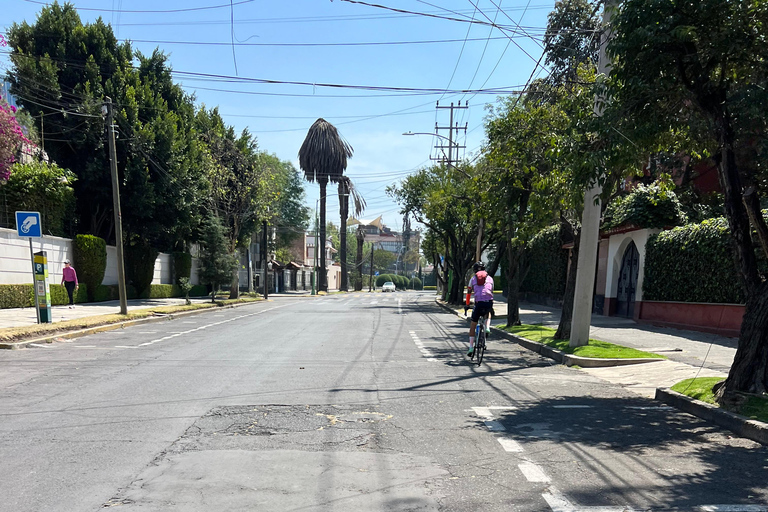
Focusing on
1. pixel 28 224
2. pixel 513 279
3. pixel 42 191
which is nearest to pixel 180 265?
pixel 42 191

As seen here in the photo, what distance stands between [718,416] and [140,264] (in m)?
28.6

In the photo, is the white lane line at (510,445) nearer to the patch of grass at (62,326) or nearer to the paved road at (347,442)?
the paved road at (347,442)

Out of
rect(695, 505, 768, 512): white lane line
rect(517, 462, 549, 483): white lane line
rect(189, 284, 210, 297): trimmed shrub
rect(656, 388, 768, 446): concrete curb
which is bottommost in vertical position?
rect(189, 284, 210, 297): trimmed shrub

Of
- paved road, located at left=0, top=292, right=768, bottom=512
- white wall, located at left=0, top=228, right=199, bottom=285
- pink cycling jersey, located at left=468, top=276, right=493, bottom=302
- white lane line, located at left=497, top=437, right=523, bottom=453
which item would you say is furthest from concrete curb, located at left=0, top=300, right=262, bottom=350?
white lane line, located at left=497, top=437, right=523, bottom=453

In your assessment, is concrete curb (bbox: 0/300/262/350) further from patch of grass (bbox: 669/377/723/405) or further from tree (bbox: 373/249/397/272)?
tree (bbox: 373/249/397/272)

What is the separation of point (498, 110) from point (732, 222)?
578 inches

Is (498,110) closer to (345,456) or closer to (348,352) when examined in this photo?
(348,352)

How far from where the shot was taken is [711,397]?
7.42 m

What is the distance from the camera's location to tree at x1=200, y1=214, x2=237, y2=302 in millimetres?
31062

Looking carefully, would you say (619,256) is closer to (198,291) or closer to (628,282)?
(628,282)

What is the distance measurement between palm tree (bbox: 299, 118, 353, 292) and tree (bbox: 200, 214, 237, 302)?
24.2m

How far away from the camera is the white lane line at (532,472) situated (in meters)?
4.78

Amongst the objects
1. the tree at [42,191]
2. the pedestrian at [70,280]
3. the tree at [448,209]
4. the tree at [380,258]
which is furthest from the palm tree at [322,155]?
the tree at [380,258]

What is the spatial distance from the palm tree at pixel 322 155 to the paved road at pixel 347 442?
45317 mm
